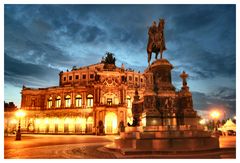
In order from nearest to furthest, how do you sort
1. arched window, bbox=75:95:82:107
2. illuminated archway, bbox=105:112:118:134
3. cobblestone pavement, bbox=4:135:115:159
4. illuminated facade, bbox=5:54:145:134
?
cobblestone pavement, bbox=4:135:115:159
illuminated archway, bbox=105:112:118:134
illuminated facade, bbox=5:54:145:134
arched window, bbox=75:95:82:107

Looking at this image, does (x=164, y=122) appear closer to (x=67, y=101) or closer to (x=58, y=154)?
(x=58, y=154)

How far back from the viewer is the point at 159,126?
1173cm

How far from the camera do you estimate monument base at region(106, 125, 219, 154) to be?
10.7 meters

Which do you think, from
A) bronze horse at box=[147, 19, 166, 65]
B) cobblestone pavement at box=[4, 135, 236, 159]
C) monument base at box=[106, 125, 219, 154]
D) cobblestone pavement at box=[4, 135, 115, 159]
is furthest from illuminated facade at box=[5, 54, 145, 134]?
monument base at box=[106, 125, 219, 154]

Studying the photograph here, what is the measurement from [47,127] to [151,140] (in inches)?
2016

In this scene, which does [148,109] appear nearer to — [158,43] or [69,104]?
[158,43]

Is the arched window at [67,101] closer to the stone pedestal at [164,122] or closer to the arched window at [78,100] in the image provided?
the arched window at [78,100]

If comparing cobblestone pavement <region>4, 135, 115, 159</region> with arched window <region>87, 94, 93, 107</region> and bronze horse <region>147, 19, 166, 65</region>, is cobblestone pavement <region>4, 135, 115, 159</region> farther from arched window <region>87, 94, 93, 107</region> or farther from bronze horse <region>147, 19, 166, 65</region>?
arched window <region>87, 94, 93, 107</region>

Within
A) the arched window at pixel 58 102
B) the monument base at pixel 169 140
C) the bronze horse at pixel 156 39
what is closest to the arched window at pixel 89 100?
the arched window at pixel 58 102

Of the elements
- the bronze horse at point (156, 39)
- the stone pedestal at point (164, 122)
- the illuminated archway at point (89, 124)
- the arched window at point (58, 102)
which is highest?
the bronze horse at point (156, 39)

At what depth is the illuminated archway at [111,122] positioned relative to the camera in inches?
A: 1955

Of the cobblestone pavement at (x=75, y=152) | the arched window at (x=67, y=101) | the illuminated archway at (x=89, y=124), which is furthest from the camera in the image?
the arched window at (x=67, y=101)

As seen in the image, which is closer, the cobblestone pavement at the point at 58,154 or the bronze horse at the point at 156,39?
the cobblestone pavement at the point at 58,154

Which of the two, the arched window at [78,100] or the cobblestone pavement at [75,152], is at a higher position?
the arched window at [78,100]
